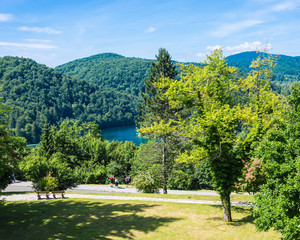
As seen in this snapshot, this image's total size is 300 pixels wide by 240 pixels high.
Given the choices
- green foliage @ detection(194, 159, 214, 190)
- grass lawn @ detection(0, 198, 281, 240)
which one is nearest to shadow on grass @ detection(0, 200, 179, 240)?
grass lawn @ detection(0, 198, 281, 240)

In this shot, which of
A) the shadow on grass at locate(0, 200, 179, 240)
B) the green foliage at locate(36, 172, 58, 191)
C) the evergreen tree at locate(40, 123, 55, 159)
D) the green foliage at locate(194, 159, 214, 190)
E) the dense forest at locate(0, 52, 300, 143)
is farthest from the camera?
the dense forest at locate(0, 52, 300, 143)

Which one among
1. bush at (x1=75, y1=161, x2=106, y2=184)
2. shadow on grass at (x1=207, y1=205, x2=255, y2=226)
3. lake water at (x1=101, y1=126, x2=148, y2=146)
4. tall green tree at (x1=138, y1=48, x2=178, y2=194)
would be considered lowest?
lake water at (x1=101, y1=126, x2=148, y2=146)

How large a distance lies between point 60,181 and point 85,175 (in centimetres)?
2152

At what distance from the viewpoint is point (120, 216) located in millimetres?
13844

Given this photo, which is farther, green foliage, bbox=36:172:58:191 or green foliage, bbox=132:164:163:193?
green foliage, bbox=132:164:163:193

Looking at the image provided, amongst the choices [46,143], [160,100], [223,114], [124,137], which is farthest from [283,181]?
[124,137]

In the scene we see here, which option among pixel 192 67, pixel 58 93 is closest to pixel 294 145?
pixel 192 67

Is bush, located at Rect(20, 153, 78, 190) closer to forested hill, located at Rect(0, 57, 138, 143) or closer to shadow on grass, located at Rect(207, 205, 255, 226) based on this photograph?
shadow on grass, located at Rect(207, 205, 255, 226)

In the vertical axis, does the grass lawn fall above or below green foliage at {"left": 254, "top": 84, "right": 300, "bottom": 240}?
below

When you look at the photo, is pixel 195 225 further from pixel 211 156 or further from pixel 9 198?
pixel 9 198

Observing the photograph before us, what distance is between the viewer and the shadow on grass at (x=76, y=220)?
1147 centimetres

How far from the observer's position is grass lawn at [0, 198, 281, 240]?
11172mm

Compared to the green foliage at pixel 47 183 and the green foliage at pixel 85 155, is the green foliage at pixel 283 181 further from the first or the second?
the green foliage at pixel 85 155

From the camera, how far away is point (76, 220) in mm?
13312
